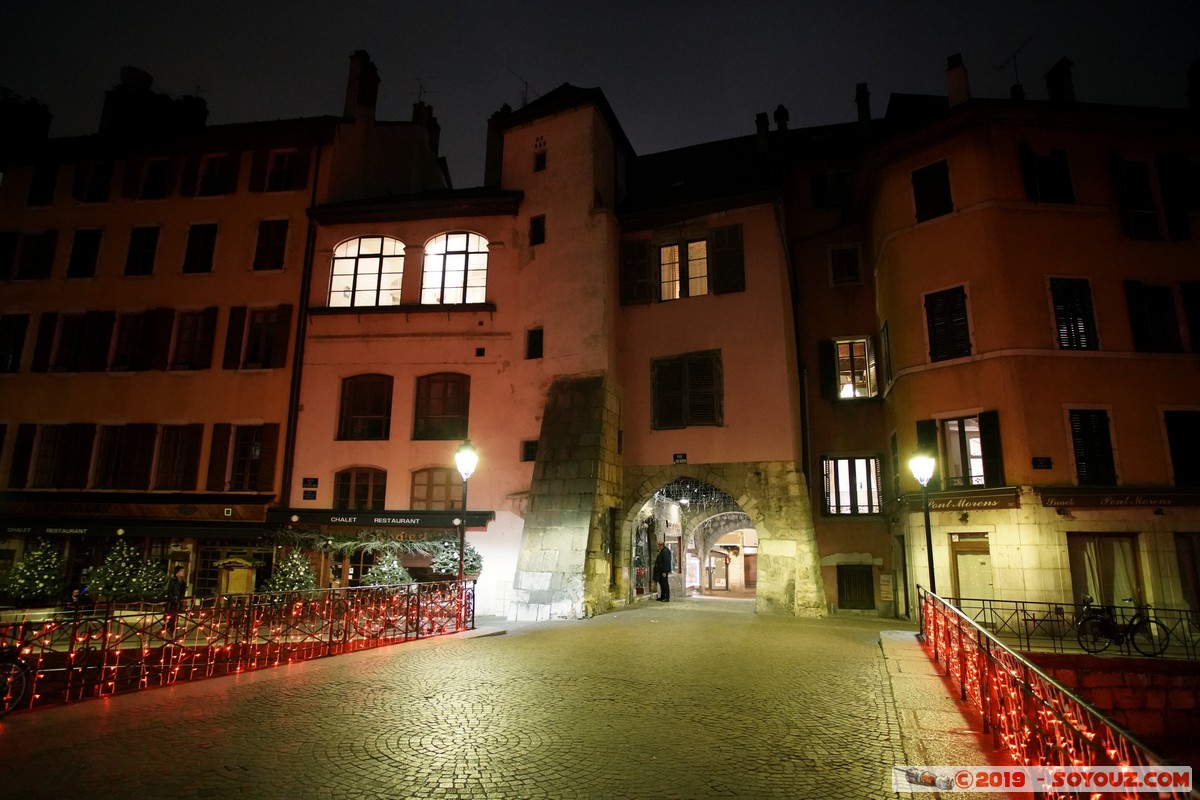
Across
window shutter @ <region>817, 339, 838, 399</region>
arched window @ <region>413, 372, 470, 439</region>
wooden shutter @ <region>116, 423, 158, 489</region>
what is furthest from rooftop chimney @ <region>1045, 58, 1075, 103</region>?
wooden shutter @ <region>116, 423, 158, 489</region>

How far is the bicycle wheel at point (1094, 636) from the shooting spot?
12781 millimetres

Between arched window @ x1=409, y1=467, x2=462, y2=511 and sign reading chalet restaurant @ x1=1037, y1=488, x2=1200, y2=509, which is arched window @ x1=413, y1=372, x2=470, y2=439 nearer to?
arched window @ x1=409, y1=467, x2=462, y2=511

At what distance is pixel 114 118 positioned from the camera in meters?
25.5

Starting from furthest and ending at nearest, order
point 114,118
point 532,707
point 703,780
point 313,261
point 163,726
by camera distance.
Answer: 1. point 114,118
2. point 313,261
3. point 532,707
4. point 163,726
5. point 703,780

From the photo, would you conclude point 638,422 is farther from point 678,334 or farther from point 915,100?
point 915,100

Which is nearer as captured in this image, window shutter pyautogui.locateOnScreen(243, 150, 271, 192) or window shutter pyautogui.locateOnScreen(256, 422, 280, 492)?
window shutter pyautogui.locateOnScreen(256, 422, 280, 492)

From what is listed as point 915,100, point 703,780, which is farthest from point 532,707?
point 915,100

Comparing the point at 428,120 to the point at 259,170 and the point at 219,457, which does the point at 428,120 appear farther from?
the point at 219,457

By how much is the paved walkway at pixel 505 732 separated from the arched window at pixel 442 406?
408 inches

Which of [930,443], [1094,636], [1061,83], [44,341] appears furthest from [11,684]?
[1061,83]

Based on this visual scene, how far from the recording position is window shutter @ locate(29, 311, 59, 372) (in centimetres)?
2236

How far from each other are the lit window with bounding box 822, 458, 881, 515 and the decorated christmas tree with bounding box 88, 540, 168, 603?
60.0ft

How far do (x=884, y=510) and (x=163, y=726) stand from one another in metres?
17.8

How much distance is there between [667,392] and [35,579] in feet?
58.2
